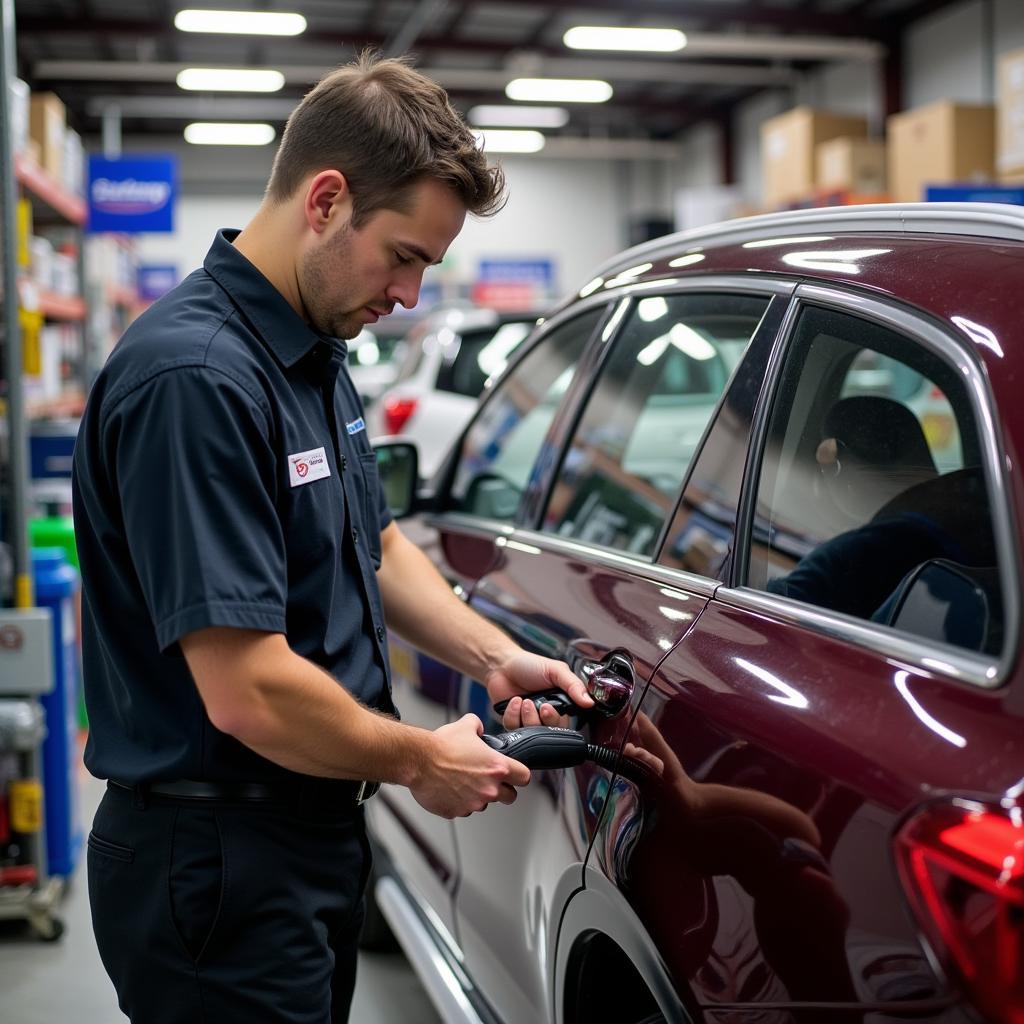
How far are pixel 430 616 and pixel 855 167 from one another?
965cm

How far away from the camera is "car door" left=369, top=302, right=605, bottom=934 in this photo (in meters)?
→ 2.39

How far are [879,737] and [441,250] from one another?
840mm

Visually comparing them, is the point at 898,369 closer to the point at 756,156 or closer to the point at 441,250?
the point at 441,250

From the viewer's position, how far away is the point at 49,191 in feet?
20.2

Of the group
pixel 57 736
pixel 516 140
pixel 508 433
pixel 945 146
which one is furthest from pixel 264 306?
pixel 516 140

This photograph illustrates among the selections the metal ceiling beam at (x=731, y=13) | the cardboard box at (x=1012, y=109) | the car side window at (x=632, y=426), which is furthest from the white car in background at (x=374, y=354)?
the car side window at (x=632, y=426)

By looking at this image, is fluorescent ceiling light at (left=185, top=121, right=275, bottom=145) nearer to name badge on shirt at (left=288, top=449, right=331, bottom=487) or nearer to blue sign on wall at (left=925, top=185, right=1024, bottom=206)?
blue sign on wall at (left=925, top=185, right=1024, bottom=206)

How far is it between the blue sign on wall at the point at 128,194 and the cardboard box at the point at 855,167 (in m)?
5.80

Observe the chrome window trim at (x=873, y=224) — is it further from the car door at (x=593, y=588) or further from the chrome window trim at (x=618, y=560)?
the chrome window trim at (x=618, y=560)

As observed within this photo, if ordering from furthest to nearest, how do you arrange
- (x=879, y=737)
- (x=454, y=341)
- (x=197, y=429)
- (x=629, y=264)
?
1. (x=454, y=341)
2. (x=629, y=264)
3. (x=197, y=429)
4. (x=879, y=737)

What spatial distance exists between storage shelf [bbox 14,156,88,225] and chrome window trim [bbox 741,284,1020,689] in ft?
13.6

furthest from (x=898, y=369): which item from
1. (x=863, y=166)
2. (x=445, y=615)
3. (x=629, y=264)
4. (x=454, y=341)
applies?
(x=863, y=166)

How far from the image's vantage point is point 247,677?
136 centimetres

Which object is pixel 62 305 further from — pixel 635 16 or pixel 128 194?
pixel 635 16
